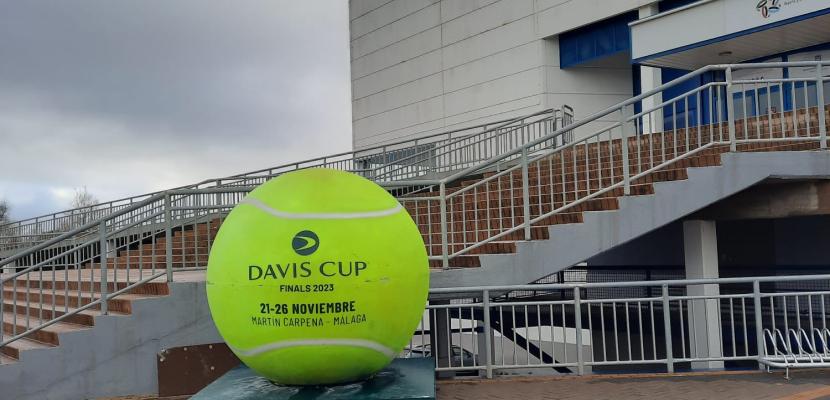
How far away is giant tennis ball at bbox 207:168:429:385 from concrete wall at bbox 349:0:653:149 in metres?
18.7

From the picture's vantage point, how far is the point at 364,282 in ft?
16.6

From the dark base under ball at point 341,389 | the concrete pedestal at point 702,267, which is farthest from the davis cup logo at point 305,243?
the concrete pedestal at point 702,267

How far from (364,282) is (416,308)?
2.06ft

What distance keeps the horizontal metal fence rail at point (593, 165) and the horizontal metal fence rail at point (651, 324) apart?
965 millimetres

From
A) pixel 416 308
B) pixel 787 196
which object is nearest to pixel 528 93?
pixel 787 196

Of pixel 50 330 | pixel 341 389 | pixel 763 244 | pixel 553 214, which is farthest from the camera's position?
pixel 763 244

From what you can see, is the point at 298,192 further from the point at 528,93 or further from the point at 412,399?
the point at 528,93

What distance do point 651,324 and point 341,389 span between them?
16.2 ft

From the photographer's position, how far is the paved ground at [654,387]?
6980 mm

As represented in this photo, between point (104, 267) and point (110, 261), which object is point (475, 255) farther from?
point (110, 261)

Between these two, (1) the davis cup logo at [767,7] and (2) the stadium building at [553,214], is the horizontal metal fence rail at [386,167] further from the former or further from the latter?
(1) the davis cup logo at [767,7]

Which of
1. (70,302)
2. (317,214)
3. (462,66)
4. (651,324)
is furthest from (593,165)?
(462,66)

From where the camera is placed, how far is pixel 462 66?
92.2ft

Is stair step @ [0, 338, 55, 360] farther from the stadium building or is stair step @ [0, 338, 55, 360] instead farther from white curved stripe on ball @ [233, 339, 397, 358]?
white curved stripe on ball @ [233, 339, 397, 358]
